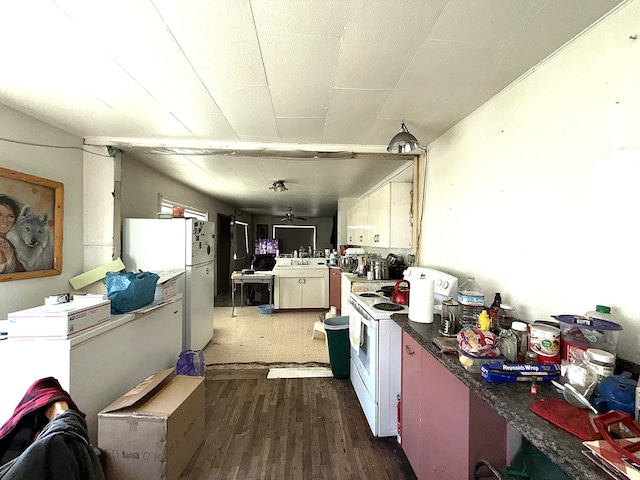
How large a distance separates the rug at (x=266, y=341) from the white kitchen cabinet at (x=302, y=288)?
22 cm

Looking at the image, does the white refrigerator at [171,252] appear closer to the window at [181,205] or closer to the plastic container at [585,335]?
the window at [181,205]

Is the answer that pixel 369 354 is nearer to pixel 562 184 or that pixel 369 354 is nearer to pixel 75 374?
pixel 562 184

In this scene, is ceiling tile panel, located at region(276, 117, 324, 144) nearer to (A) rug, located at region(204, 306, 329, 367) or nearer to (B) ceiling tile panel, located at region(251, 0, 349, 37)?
(B) ceiling tile panel, located at region(251, 0, 349, 37)

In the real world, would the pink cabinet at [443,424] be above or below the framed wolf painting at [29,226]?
below

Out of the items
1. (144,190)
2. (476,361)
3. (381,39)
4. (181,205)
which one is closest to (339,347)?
(476,361)

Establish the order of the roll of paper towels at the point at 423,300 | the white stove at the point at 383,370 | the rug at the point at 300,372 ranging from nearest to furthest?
the roll of paper towels at the point at 423,300, the white stove at the point at 383,370, the rug at the point at 300,372

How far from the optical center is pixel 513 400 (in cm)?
87

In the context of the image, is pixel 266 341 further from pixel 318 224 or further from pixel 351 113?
pixel 318 224

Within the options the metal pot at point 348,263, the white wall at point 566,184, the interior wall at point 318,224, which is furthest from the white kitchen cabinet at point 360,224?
the interior wall at point 318,224

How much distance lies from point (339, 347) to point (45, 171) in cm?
292

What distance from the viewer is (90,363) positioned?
60.7 inches

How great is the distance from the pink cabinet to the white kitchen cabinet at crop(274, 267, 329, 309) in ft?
11.5

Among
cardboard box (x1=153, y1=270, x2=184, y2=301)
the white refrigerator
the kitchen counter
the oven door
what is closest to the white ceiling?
the white refrigerator

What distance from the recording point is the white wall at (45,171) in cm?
194
